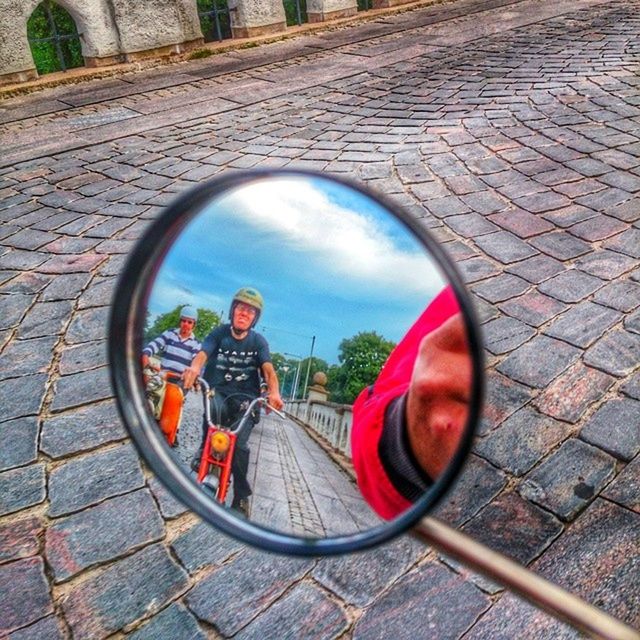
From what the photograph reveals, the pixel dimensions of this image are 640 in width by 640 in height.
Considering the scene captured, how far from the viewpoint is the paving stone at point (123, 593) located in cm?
202

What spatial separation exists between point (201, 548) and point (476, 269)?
216 centimetres

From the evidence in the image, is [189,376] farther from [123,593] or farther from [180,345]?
[123,593]

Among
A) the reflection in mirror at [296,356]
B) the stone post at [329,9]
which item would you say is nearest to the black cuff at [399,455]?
the reflection in mirror at [296,356]

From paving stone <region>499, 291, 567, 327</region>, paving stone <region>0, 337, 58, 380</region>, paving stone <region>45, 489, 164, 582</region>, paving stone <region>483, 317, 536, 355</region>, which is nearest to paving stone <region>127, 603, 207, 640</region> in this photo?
paving stone <region>45, 489, 164, 582</region>

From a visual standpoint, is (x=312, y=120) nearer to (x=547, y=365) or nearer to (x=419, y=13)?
(x=547, y=365)

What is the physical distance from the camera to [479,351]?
734mm

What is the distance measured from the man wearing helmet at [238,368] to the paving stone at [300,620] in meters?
1.17

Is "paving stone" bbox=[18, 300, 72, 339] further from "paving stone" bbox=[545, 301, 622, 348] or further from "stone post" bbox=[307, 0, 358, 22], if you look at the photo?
"stone post" bbox=[307, 0, 358, 22]

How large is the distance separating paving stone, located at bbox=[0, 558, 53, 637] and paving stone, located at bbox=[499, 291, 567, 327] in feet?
7.55

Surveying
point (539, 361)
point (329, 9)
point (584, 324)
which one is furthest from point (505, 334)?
point (329, 9)

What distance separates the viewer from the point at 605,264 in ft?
12.2

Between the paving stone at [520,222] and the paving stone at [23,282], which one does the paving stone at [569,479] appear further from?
the paving stone at [23,282]

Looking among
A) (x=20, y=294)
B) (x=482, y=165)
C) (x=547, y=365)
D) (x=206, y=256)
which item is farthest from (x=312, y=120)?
(x=206, y=256)

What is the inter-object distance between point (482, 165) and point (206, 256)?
4289 millimetres
